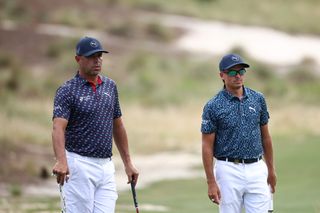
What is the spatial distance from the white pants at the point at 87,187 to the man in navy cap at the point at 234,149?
0.91 meters

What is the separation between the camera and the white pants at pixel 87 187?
1041 cm

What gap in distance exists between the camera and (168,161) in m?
30.1

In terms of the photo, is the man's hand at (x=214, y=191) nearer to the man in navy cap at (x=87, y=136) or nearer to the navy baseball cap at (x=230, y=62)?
the man in navy cap at (x=87, y=136)

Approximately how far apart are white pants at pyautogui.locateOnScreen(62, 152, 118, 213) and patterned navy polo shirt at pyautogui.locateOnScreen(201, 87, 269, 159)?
100 centimetres

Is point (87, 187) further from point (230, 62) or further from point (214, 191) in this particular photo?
point (230, 62)

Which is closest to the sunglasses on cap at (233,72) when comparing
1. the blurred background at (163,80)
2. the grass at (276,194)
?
the grass at (276,194)

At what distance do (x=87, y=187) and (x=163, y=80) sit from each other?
121ft

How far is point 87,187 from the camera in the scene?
34.1 feet

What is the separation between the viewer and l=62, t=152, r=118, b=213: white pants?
1041 cm

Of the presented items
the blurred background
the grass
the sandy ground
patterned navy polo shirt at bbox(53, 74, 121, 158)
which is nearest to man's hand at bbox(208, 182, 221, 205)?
patterned navy polo shirt at bbox(53, 74, 121, 158)

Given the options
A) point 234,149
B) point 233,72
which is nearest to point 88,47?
point 233,72

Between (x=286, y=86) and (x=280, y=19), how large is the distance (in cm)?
2313

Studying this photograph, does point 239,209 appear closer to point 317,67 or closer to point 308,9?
point 317,67

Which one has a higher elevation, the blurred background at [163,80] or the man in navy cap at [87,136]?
the blurred background at [163,80]
